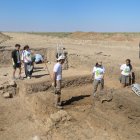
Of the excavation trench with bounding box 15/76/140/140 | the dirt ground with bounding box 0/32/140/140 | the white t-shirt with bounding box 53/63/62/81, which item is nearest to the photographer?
the excavation trench with bounding box 15/76/140/140

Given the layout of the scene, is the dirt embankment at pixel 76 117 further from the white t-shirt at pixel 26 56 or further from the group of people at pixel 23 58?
the white t-shirt at pixel 26 56

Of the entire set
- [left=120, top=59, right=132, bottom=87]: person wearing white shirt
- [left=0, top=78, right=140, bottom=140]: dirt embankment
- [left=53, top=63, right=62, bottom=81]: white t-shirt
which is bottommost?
[left=0, top=78, right=140, bottom=140]: dirt embankment

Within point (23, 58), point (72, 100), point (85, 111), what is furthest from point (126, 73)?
point (23, 58)

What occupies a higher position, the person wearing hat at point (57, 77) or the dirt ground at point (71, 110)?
the person wearing hat at point (57, 77)

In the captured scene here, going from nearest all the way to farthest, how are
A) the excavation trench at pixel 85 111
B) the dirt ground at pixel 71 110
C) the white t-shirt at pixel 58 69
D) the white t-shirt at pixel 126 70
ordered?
the excavation trench at pixel 85 111
the dirt ground at pixel 71 110
the white t-shirt at pixel 58 69
the white t-shirt at pixel 126 70

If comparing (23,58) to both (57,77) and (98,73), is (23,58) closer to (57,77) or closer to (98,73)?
(57,77)

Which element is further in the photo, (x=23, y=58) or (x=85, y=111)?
(x=23, y=58)

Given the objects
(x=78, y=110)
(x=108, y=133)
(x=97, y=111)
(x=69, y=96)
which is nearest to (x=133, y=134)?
(x=108, y=133)

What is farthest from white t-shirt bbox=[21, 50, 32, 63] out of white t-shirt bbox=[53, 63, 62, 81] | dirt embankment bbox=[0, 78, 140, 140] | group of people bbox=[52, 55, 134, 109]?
white t-shirt bbox=[53, 63, 62, 81]

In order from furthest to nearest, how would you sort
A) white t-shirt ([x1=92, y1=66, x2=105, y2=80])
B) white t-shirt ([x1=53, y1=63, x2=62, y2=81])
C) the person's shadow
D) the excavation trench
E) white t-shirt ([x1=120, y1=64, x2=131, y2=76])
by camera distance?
→ white t-shirt ([x1=120, y1=64, x2=131, y2=76]) < the person's shadow < white t-shirt ([x1=92, y1=66, x2=105, y2=80]) < white t-shirt ([x1=53, y1=63, x2=62, y2=81]) < the excavation trench

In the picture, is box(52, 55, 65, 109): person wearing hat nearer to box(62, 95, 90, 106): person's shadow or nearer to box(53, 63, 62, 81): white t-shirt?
box(53, 63, 62, 81): white t-shirt

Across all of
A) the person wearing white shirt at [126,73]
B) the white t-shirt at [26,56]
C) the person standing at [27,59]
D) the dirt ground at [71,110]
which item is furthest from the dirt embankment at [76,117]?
the white t-shirt at [26,56]

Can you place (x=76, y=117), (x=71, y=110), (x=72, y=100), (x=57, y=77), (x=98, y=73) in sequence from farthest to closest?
(x=72, y=100)
(x=98, y=73)
(x=71, y=110)
(x=57, y=77)
(x=76, y=117)

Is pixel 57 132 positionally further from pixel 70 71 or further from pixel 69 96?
pixel 70 71
